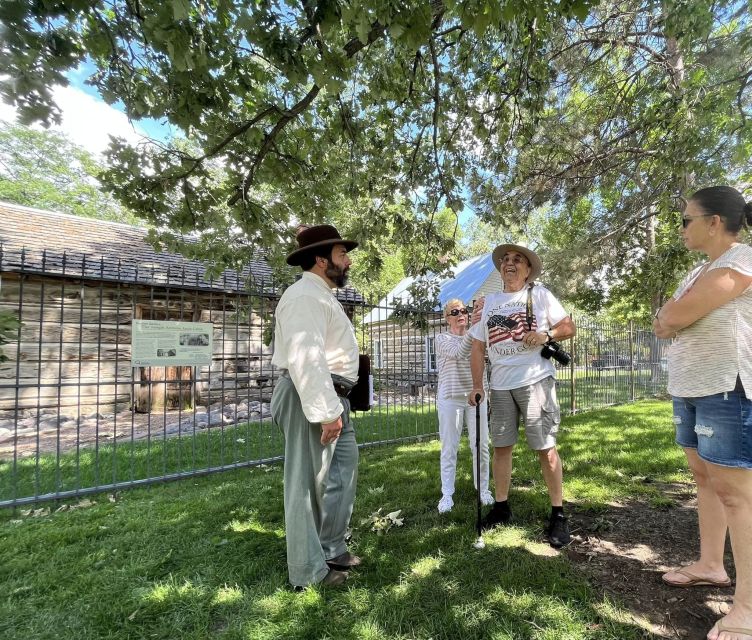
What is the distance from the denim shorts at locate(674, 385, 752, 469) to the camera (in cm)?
191

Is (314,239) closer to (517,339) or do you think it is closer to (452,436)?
(517,339)

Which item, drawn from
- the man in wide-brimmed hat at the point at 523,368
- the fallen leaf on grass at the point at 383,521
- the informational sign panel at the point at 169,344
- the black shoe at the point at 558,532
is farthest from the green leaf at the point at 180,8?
the black shoe at the point at 558,532

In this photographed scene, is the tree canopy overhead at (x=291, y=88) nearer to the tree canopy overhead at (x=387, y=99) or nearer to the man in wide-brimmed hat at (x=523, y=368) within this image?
the tree canopy overhead at (x=387, y=99)

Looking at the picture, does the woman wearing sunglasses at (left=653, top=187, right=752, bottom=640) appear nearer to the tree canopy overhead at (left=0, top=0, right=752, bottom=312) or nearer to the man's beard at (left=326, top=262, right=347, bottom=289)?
the tree canopy overhead at (left=0, top=0, right=752, bottom=312)

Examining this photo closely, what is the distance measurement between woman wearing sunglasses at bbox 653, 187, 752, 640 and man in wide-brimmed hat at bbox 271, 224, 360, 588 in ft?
6.28

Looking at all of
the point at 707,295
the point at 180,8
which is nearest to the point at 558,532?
the point at 707,295

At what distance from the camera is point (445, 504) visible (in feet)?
11.8

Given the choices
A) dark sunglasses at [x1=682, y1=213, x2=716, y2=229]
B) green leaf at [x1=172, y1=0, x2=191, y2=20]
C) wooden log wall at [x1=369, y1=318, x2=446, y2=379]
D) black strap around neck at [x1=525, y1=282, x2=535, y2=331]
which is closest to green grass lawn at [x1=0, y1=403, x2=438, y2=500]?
wooden log wall at [x1=369, y1=318, x2=446, y2=379]

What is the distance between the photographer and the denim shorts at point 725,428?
191 centimetres

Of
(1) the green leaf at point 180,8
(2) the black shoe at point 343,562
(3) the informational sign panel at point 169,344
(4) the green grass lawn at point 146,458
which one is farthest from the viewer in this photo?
(4) the green grass lawn at point 146,458

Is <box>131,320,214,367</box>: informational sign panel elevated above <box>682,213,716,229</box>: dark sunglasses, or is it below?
below

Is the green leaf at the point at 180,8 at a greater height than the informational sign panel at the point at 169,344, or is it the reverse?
the green leaf at the point at 180,8

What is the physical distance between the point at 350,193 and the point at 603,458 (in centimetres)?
460

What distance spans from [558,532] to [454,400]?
1335 millimetres
